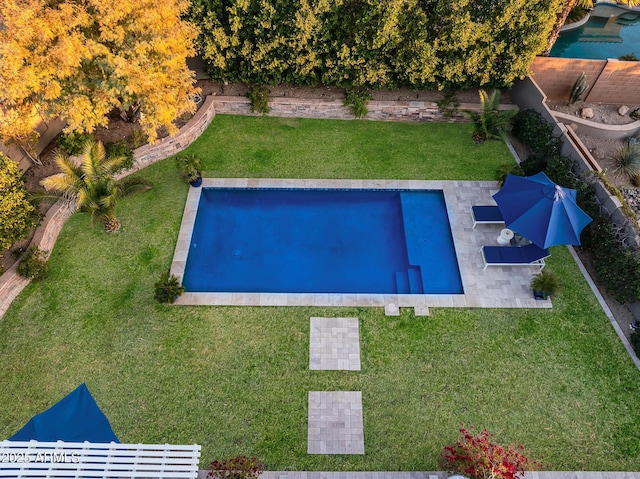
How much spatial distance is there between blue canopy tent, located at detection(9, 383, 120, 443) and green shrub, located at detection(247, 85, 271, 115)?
13378mm

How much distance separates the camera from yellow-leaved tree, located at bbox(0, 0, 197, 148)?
11312mm

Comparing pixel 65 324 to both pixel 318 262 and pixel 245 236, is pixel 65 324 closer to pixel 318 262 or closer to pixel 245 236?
pixel 245 236

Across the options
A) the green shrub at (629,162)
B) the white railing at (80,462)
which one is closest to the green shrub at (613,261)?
the green shrub at (629,162)

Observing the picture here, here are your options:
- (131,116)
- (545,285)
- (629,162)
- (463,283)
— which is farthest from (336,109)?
(629,162)

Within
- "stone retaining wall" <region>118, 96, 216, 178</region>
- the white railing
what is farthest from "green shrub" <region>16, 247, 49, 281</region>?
the white railing

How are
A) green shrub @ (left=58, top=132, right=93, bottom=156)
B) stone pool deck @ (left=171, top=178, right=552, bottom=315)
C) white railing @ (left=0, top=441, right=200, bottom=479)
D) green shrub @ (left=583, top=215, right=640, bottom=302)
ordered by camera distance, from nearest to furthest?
white railing @ (left=0, top=441, right=200, bottom=479)
green shrub @ (left=583, top=215, right=640, bottom=302)
stone pool deck @ (left=171, top=178, right=552, bottom=315)
green shrub @ (left=58, top=132, right=93, bottom=156)

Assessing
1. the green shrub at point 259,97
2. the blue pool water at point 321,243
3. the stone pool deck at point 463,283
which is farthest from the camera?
the green shrub at point 259,97

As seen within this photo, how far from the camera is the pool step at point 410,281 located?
545 inches

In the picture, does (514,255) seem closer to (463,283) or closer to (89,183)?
(463,283)

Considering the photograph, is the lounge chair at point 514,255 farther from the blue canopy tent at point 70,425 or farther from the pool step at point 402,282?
the blue canopy tent at point 70,425

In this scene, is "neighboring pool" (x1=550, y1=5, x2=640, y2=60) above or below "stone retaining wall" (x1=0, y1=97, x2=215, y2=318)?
above

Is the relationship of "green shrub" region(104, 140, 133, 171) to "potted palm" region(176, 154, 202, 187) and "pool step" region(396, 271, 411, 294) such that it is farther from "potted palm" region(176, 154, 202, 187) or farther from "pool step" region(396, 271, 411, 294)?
"pool step" region(396, 271, 411, 294)

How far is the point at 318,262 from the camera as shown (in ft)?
47.9

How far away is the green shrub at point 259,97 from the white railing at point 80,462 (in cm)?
1437
